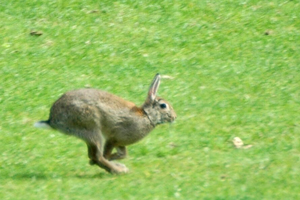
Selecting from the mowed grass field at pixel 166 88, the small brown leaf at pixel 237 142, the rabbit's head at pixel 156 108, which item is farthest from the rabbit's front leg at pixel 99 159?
the small brown leaf at pixel 237 142

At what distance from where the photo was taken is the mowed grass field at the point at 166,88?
919cm

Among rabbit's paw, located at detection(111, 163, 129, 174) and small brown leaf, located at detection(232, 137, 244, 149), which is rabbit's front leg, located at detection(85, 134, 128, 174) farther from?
small brown leaf, located at detection(232, 137, 244, 149)

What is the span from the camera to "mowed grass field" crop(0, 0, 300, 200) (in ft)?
30.1

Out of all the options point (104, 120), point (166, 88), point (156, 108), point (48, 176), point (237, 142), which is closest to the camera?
point (104, 120)

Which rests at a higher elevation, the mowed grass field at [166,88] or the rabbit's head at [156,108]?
the rabbit's head at [156,108]

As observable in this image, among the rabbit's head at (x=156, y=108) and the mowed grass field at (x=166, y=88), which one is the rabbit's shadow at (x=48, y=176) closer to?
the mowed grass field at (x=166, y=88)

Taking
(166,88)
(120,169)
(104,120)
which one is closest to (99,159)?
(120,169)

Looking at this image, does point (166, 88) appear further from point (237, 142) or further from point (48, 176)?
point (48, 176)

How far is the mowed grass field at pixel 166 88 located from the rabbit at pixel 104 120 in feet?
1.12

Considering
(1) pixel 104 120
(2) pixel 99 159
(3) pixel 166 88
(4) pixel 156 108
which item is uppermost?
(1) pixel 104 120

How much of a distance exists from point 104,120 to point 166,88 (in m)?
3.41

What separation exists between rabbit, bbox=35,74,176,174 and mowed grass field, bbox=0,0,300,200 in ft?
1.12

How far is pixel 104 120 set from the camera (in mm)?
9336

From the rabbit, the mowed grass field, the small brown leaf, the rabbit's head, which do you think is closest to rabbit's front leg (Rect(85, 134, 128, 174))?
the rabbit
